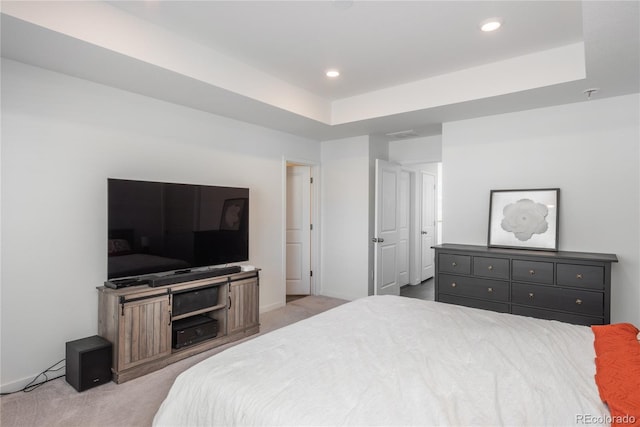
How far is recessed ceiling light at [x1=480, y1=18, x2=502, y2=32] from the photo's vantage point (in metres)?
2.59

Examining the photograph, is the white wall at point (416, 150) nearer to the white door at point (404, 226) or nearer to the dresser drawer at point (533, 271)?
the white door at point (404, 226)

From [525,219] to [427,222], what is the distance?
3.05 meters

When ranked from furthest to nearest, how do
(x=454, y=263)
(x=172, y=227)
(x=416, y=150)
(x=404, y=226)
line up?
(x=404, y=226) → (x=416, y=150) → (x=454, y=263) → (x=172, y=227)

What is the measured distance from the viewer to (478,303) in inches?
142

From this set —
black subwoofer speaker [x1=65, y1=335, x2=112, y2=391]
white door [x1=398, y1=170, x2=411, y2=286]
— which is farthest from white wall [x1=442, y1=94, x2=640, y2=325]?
black subwoofer speaker [x1=65, y1=335, x2=112, y2=391]

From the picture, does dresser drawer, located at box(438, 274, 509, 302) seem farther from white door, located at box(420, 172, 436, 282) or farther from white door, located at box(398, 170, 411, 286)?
white door, located at box(420, 172, 436, 282)

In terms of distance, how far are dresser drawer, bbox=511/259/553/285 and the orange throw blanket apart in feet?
5.36

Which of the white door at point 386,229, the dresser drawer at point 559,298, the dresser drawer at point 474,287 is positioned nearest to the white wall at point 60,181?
the white door at point 386,229

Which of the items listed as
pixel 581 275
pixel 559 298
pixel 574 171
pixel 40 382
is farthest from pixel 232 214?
pixel 574 171

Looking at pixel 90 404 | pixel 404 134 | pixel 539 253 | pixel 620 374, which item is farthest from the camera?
pixel 404 134

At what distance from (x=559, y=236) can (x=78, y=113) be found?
4.64 metres

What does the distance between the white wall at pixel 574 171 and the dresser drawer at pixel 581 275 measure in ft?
1.79

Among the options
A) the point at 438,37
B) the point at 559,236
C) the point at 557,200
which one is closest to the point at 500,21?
the point at 438,37

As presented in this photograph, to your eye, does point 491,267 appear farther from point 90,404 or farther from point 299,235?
point 90,404
